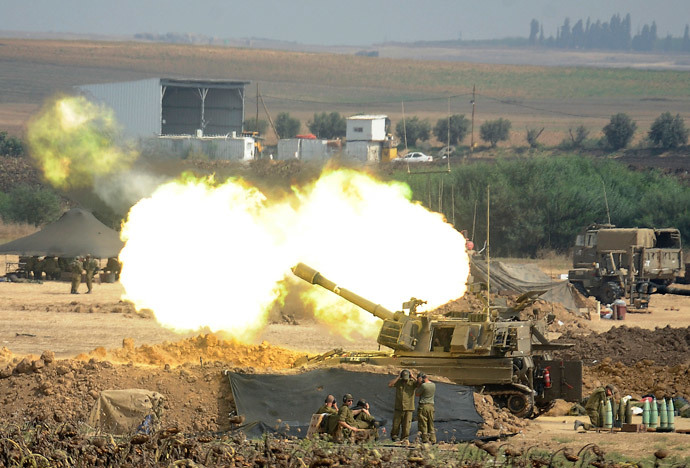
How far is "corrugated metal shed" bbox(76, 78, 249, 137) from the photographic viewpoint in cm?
→ 8169

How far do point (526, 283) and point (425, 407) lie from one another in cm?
2510

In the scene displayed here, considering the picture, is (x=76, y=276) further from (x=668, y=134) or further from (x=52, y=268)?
(x=668, y=134)

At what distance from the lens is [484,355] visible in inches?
856

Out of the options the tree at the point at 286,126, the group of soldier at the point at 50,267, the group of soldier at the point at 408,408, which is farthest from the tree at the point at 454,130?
the group of soldier at the point at 408,408

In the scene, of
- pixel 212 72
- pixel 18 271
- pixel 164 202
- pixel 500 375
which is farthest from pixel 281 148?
pixel 212 72

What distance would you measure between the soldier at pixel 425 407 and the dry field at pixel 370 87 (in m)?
123

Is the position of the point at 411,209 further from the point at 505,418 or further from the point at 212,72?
the point at 212,72

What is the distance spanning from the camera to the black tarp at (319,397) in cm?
1981

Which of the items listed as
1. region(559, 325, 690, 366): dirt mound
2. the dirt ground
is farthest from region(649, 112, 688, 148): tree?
region(559, 325, 690, 366): dirt mound

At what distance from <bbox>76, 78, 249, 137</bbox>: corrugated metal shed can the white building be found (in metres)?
14.2

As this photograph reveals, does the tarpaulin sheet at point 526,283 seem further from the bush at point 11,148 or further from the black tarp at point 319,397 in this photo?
the bush at point 11,148

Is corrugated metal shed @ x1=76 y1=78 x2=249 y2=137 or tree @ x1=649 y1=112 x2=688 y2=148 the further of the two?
tree @ x1=649 y1=112 x2=688 y2=148

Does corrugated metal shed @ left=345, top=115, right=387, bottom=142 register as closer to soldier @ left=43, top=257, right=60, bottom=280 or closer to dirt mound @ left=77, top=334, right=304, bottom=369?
soldier @ left=43, top=257, right=60, bottom=280

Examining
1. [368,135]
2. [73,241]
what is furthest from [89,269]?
[368,135]
